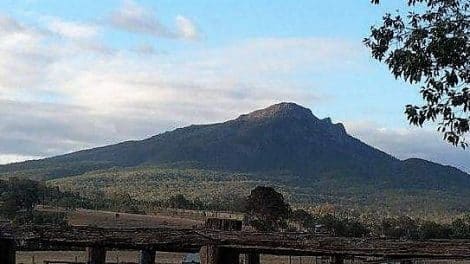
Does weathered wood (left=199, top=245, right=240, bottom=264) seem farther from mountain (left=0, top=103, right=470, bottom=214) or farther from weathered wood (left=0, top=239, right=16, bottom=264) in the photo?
mountain (left=0, top=103, right=470, bottom=214)

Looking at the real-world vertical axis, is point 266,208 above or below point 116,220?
above

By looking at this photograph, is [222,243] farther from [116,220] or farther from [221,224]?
[116,220]

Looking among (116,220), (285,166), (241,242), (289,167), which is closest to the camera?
(241,242)

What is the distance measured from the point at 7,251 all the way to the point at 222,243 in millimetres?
1844

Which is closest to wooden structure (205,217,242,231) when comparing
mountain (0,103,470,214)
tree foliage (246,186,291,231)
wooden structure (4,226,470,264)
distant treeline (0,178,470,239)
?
wooden structure (4,226,470,264)

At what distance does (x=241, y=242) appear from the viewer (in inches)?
279

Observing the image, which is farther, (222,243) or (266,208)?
(266,208)

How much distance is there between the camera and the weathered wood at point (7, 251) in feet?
23.4

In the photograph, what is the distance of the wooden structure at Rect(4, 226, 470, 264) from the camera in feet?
23.0

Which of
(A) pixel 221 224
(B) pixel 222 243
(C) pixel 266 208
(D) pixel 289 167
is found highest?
(D) pixel 289 167

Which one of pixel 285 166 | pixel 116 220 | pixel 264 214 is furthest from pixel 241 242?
pixel 285 166

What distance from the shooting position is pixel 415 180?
166 meters

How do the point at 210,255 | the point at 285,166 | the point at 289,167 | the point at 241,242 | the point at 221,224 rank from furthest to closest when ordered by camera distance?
the point at 285,166 < the point at 289,167 < the point at 221,224 < the point at 210,255 < the point at 241,242

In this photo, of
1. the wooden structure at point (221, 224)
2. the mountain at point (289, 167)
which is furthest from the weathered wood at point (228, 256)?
the mountain at point (289, 167)
